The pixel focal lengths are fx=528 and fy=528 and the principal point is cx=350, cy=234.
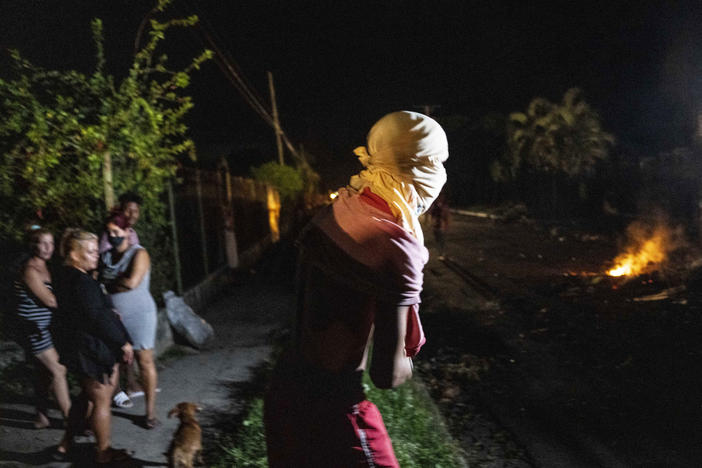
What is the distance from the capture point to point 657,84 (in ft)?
64.0

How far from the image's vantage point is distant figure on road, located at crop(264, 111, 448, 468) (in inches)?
65.1

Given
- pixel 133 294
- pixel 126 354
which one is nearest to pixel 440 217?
pixel 133 294

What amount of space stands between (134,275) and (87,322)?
1.00m

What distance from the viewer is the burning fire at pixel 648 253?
401 inches

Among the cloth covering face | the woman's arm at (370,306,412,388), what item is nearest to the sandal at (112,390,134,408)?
the woman's arm at (370,306,412,388)

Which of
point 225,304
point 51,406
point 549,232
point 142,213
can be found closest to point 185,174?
point 225,304

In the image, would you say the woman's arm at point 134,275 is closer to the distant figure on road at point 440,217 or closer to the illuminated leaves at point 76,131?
the illuminated leaves at point 76,131

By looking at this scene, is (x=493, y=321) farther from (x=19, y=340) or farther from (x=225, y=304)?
(x=19, y=340)

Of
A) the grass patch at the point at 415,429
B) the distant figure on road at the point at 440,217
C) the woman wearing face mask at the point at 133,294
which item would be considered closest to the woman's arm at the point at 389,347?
the grass patch at the point at 415,429

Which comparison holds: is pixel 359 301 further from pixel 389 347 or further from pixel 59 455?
pixel 59 455

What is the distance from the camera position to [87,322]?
134 inches

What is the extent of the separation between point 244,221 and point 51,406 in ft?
36.6

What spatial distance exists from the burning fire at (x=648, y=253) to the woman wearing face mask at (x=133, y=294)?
8804mm

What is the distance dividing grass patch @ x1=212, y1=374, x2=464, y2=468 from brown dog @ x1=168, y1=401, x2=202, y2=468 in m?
0.21
